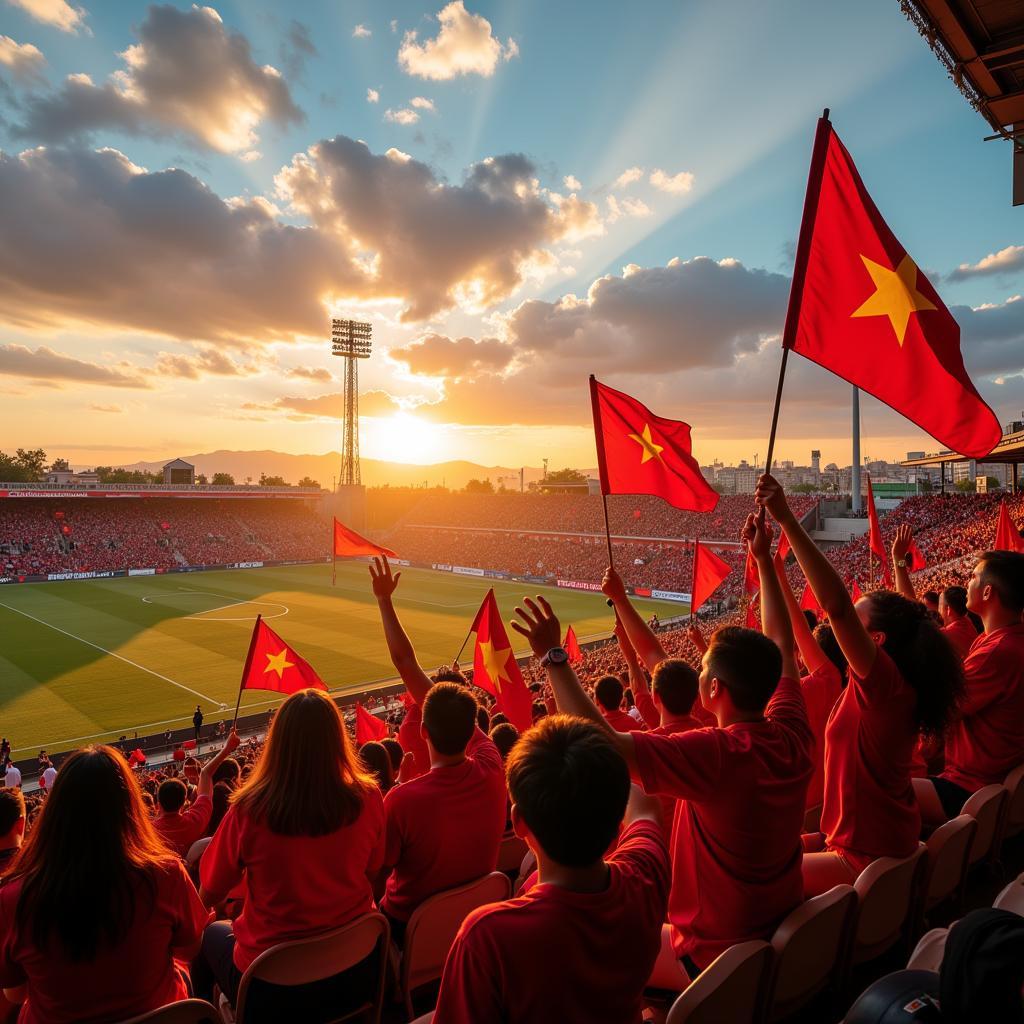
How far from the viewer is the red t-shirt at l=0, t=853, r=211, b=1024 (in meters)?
2.62

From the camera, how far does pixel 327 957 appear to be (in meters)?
2.95

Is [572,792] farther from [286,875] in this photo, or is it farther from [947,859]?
[947,859]

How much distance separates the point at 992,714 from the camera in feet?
14.0

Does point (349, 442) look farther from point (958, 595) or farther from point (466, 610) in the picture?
point (958, 595)

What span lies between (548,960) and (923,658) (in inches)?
97.4

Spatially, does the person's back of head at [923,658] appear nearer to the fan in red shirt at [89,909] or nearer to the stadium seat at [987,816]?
the stadium seat at [987,816]

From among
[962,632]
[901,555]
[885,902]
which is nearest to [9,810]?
[885,902]

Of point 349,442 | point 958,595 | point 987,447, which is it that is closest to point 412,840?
point 987,447

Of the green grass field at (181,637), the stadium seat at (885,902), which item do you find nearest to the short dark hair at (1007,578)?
the stadium seat at (885,902)

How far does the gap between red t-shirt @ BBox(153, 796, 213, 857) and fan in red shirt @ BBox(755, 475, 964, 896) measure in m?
4.55

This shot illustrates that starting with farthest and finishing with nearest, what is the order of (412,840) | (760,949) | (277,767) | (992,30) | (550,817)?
(992,30) < (412,840) < (277,767) < (760,949) < (550,817)

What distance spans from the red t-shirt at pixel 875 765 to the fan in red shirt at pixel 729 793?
519 mm

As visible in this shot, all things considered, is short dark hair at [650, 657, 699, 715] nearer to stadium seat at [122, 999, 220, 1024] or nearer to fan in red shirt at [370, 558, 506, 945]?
fan in red shirt at [370, 558, 506, 945]

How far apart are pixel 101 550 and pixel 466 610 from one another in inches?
1392
